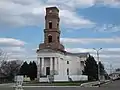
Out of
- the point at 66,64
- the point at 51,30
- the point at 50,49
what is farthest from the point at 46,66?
the point at 51,30

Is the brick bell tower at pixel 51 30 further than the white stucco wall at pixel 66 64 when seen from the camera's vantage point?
Yes

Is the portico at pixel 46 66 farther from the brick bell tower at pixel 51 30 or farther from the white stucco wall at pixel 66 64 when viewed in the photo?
the brick bell tower at pixel 51 30

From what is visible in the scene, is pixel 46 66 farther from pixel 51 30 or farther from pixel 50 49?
pixel 51 30

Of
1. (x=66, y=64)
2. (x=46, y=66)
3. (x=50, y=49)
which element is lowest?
(x=46, y=66)

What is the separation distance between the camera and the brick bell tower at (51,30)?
393 ft

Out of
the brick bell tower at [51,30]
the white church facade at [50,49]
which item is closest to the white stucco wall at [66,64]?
the white church facade at [50,49]

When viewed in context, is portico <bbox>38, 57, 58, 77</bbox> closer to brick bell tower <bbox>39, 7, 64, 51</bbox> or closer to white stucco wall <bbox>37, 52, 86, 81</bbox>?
white stucco wall <bbox>37, 52, 86, 81</bbox>

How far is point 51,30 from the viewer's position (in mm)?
120312

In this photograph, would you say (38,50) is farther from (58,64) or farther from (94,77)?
(94,77)

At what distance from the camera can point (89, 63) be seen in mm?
125000

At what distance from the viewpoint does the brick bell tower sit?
120 meters

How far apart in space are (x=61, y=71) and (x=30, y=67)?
43.1 ft

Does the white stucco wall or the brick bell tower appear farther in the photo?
the brick bell tower

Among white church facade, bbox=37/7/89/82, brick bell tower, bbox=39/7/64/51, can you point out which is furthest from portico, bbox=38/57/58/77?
brick bell tower, bbox=39/7/64/51
